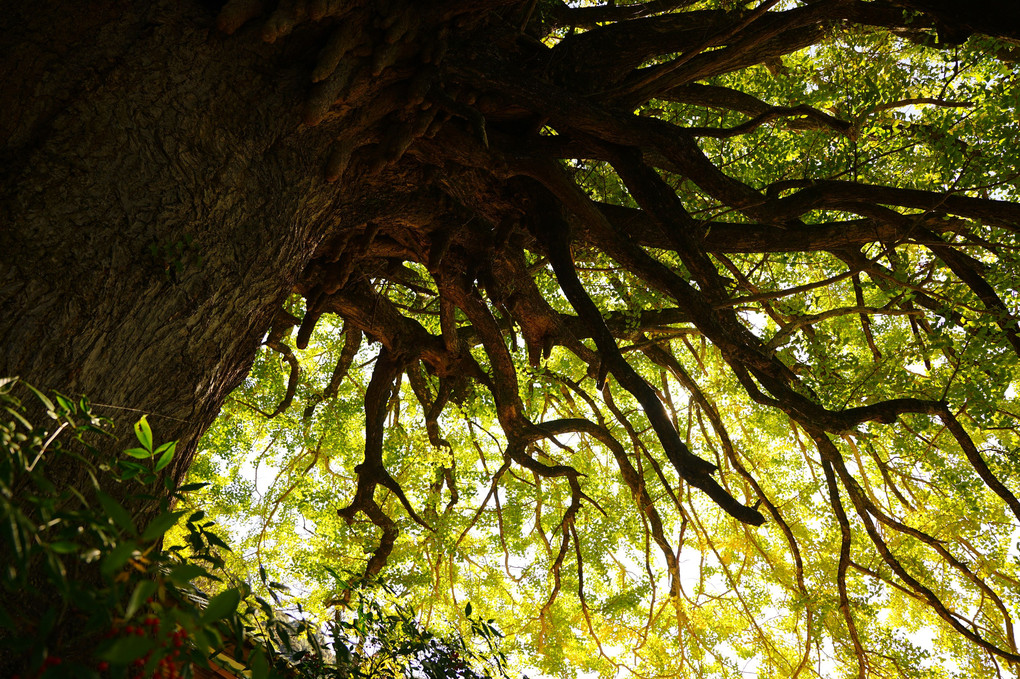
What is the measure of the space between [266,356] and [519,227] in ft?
8.72

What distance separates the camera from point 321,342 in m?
6.43

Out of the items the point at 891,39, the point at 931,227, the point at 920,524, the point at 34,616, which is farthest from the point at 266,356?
the point at 920,524

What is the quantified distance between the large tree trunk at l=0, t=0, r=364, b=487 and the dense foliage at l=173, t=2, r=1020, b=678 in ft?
1.09

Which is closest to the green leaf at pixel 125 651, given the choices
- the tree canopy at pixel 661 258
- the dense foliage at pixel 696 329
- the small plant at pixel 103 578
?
the small plant at pixel 103 578

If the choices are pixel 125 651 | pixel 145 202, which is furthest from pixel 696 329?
pixel 125 651

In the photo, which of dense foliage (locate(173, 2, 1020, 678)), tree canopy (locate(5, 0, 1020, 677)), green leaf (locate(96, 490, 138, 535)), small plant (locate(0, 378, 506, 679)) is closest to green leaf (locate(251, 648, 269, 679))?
small plant (locate(0, 378, 506, 679))

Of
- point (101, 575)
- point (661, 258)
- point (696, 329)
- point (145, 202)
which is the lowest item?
point (101, 575)

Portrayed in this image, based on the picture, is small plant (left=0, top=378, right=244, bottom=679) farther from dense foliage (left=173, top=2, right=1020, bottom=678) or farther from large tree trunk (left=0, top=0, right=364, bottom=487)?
dense foliage (left=173, top=2, right=1020, bottom=678)

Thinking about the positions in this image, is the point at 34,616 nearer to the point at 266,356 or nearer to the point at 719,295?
the point at 719,295

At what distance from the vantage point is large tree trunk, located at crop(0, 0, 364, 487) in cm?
162

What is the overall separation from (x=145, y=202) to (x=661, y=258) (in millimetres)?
3064

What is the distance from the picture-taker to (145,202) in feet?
6.02

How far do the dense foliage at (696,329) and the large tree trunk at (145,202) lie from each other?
332 millimetres

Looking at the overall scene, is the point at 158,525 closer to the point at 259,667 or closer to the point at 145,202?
the point at 259,667
